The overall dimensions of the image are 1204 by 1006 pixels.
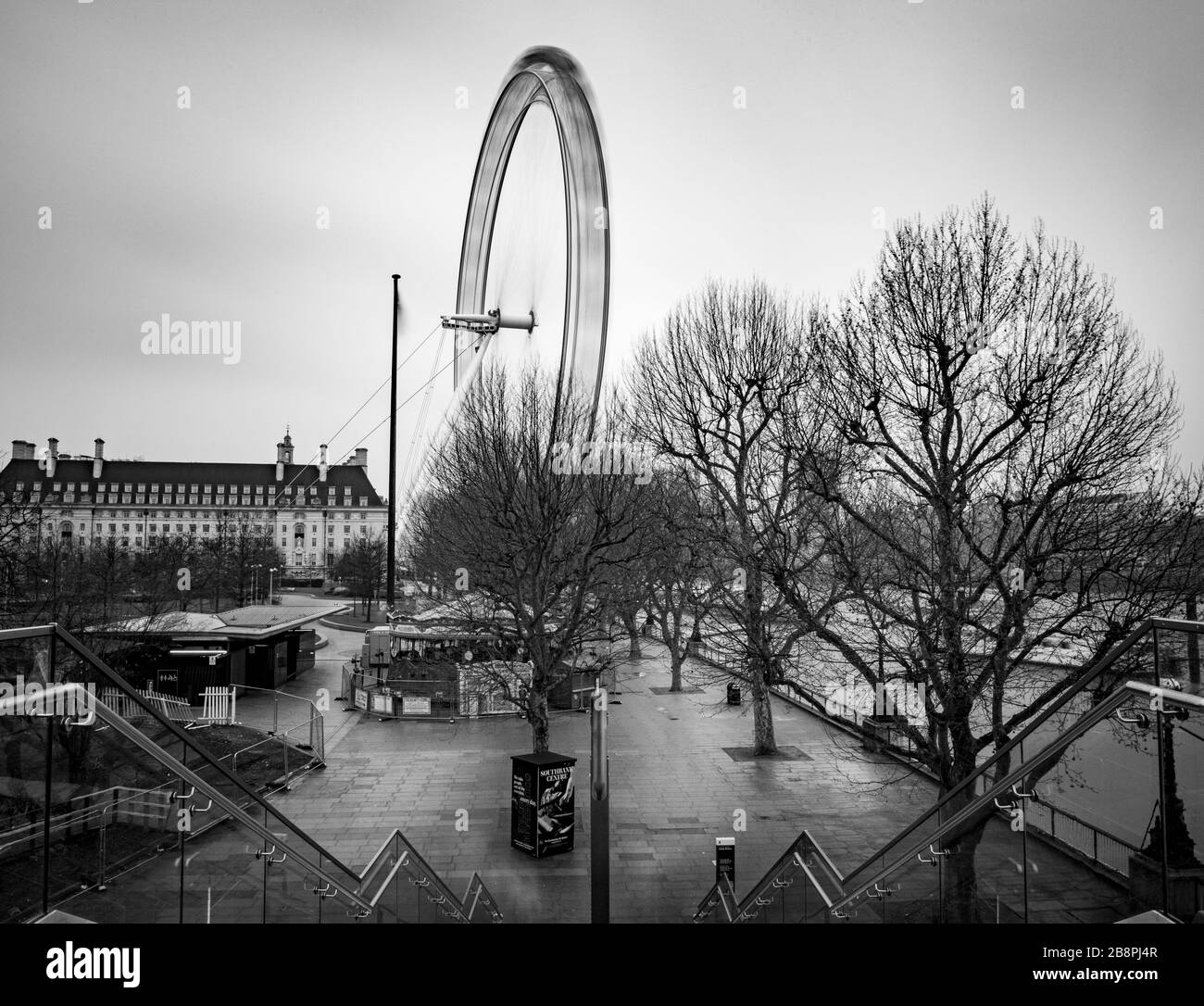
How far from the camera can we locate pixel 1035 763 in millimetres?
6230

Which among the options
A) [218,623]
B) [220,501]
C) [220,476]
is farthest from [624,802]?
[220,476]

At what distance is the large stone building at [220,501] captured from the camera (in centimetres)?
7128

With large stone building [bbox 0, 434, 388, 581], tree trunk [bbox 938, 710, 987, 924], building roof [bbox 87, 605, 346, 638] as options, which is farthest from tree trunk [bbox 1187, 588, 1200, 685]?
large stone building [bbox 0, 434, 388, 581]

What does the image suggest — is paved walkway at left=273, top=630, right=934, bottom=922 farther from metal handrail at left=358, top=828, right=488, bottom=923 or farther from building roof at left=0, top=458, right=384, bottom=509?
building roof at left=0, top=458, right=384, bottom=509

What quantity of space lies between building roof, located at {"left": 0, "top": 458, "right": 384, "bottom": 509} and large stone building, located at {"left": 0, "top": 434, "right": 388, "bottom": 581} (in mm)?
122

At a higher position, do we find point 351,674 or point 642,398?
point 642,398

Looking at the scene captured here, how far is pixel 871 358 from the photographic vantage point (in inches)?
478

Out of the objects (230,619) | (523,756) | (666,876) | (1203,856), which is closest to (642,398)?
(523,756)

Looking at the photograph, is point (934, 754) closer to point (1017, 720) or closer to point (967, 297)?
point (1017, 720)

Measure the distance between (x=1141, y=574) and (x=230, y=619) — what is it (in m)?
28.4

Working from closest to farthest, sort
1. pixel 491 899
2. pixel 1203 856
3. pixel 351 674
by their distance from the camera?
1. pixel 1203 856
2. pixel 491 899
3. pixel 351 674

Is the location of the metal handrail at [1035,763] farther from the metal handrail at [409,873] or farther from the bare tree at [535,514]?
the bare tree at [535,514]

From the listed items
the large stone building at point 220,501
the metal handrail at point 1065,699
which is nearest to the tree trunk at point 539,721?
the metal handrail at point 1065,699

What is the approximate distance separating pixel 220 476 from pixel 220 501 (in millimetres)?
3515
